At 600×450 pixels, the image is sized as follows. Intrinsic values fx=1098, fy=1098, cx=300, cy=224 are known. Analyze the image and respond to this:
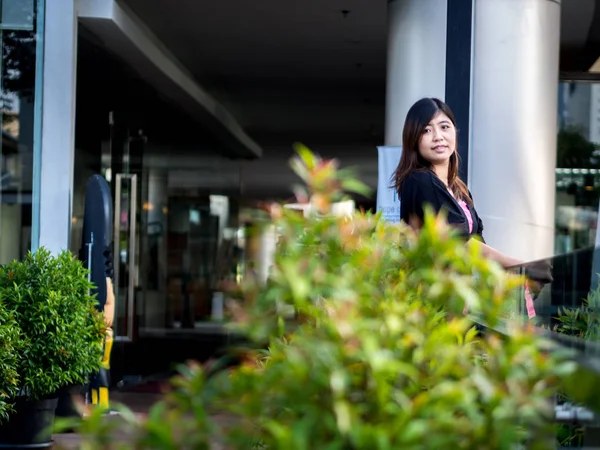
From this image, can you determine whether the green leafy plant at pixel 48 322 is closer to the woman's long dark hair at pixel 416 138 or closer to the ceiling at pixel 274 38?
the woman's long dark hair at pixel 416 138

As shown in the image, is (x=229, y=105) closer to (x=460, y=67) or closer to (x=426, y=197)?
(x=460, y=67)

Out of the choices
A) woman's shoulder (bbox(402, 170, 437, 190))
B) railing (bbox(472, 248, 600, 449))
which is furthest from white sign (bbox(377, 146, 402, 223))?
railing (bbox(472, 248, 600, 449))

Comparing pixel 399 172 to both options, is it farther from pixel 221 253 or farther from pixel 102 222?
pixel 221 253

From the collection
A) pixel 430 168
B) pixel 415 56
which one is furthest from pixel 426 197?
pixel 415 56

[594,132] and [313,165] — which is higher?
[594,132]

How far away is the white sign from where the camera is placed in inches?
278

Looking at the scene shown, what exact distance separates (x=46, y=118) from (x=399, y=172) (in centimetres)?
501

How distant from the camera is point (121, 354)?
11312 millimetres

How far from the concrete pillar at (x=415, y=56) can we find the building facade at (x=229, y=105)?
0.04 ft

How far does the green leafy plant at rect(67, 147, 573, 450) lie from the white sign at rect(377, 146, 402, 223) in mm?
5054

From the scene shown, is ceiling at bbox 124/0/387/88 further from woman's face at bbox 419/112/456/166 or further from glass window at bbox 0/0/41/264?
woman's face at bbox 419/112/456/166

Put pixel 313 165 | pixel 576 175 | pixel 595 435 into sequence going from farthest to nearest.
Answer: pixel 576 175 < pixel 595 435 < pixel 313 165

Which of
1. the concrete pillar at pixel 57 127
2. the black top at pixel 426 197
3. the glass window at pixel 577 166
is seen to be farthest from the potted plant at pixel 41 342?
the glass window at pixel 577 166

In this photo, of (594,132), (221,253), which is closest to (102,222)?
(594,132)
